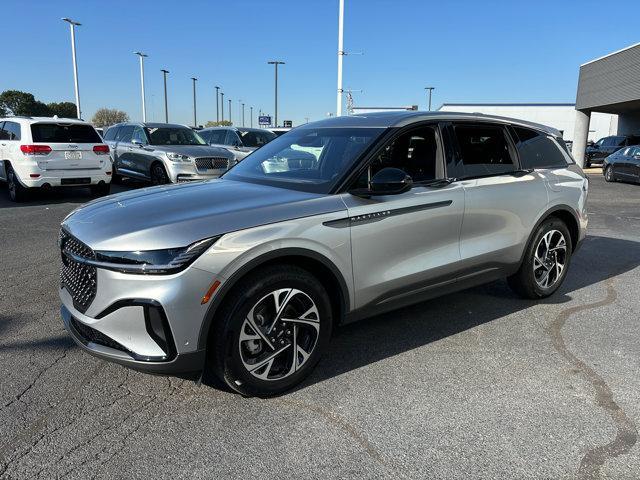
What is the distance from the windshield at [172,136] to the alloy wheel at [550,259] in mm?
10407

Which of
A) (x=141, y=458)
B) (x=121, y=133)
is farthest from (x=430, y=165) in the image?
(x=121, y=133)

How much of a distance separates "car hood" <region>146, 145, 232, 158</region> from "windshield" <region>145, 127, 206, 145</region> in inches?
16.1

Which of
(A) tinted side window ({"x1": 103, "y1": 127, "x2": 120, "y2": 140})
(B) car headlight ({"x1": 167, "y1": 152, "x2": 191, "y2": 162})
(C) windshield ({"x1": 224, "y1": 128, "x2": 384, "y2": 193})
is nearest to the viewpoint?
(C) windshield ({"x1": 224, "y1": 128, "x2": 384, "y2": 193})

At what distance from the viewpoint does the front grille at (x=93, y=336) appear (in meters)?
2.88

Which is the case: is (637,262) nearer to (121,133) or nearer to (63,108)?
(121,133)

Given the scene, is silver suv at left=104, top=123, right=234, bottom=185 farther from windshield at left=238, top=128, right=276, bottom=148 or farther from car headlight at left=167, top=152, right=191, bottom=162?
windshield at left=238, top=128, right=276, bottom=148

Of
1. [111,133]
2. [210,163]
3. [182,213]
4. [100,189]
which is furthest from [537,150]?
[111,133]

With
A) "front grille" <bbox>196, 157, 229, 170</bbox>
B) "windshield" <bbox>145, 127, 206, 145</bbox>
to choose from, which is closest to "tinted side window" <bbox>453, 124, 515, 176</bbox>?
"front grille" <bbox>196, 157, 229, 170</bbox>

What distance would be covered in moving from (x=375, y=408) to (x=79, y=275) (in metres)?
1.92

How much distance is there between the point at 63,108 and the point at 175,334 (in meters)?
90.3

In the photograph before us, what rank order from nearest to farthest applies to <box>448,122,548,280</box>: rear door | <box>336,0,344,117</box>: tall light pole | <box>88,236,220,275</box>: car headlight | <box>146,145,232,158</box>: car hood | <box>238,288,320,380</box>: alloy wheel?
1. <box>88,236,220,275</box>: car headlight
2. <box>238,288,320,380</box>: alloy wheel
3. <box>448,122,548,280</box>: rear door
4. <box>146,145,232,158</box>: car hood
5. <box>336,0,344,117</box>: tall light pole

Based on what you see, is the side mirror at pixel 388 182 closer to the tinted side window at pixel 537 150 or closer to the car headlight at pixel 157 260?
the car headlight at pixel 157 260

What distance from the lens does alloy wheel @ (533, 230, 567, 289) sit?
16.1ft

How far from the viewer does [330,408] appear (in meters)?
3.09
